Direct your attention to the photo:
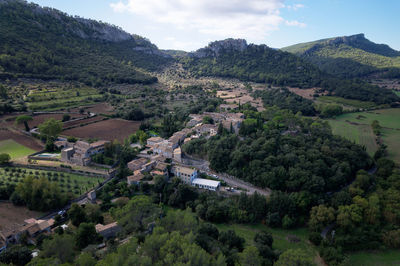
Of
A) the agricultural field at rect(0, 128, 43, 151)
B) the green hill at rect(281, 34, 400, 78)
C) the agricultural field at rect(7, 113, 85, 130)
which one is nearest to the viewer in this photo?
the agricultural field at rect(0, 128, 43, 151)

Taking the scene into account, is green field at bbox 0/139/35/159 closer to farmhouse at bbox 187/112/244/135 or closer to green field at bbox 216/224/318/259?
farmhouse at bbox 187/112/244/135

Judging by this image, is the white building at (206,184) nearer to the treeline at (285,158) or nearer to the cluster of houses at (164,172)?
the cluster of houses at (164,172)

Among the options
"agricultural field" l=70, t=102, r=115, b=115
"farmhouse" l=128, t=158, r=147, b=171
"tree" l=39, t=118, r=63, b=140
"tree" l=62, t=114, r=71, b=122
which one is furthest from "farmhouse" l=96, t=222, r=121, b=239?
"agricultural field" l=70, t=102, r=115, b=115

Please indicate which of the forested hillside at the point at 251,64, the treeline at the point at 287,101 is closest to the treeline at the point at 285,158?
the treeline at the point at 287,101

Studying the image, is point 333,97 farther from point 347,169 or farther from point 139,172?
point 139,172

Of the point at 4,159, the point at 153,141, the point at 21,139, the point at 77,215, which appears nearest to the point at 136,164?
the point at 153,141

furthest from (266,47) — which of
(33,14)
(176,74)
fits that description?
(33,14)

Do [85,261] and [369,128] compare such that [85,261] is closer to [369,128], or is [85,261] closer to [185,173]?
[185,173]
